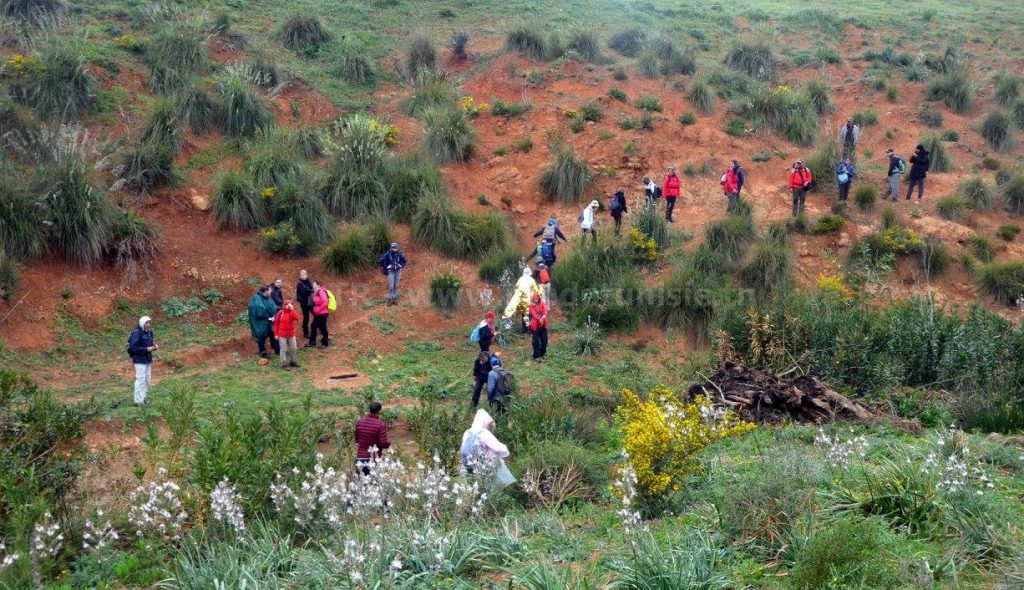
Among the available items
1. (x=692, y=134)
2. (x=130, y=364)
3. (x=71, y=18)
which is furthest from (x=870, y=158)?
(x=71, y=18)

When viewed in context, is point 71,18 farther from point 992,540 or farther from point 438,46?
point 992,540

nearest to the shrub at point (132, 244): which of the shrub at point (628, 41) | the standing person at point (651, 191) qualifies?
the standing person at point (651, 191)

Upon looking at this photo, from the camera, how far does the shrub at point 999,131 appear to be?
24906 millimetres

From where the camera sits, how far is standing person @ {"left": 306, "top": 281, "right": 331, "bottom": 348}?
14.8 metres

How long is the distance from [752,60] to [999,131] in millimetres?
7514

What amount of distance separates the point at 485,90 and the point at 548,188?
488 centimetres

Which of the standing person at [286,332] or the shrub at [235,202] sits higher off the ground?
the shrub at [235,202]

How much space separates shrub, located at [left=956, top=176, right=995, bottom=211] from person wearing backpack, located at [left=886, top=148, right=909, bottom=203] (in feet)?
5.76

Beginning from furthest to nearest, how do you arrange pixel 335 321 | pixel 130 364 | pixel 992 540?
pixel 335 321
pixel 130 364
pixel 992 540

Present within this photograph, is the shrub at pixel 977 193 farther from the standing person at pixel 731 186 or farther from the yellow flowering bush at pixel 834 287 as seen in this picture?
the standing person at pixel 731 186

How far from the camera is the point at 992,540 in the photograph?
6.36m

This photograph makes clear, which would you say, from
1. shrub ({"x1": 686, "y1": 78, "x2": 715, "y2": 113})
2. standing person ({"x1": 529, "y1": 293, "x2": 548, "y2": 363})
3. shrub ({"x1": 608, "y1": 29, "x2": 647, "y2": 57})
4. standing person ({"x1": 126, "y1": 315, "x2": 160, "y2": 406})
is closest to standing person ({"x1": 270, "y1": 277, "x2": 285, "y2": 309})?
standing person ({"x1": 126, "y1": 315, "x2": 160, "y2": 406})

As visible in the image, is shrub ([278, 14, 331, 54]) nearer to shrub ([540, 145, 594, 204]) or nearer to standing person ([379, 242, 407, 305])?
shrub ([540, 145, 594, 204])

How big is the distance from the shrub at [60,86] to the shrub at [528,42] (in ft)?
38.9
